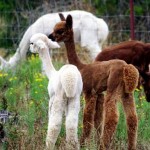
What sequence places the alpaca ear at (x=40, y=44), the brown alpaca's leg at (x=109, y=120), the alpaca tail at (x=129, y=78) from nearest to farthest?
the brown alpaca's leg at (x=109, y=120), the alpaca tail at (x=129, y=78), the alpaca ear at (x=40, y=44)

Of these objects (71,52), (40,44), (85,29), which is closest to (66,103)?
(40,44)

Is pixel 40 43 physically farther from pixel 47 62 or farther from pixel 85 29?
pixel 85 29

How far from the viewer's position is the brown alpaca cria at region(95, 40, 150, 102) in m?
11.0

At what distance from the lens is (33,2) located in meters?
18.8

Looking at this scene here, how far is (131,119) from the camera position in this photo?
849 cm

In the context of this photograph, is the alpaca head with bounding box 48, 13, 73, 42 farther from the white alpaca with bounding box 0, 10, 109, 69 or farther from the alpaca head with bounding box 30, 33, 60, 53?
the white alpaca with bounding box 0, 10, 109, 69

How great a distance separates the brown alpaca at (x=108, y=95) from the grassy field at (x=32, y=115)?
203mm

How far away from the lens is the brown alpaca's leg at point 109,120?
8328 mm

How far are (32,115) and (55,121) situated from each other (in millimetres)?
1185

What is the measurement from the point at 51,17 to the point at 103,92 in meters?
6.02

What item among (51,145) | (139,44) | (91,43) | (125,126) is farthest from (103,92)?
(91,43)

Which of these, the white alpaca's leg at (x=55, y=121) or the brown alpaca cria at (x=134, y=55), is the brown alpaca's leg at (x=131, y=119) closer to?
the white alpaca's leg at (x=55, y=121)

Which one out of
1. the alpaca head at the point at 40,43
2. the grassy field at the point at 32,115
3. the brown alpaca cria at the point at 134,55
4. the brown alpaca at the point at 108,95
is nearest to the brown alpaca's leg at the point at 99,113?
the brown alpaca at the point at 108,95

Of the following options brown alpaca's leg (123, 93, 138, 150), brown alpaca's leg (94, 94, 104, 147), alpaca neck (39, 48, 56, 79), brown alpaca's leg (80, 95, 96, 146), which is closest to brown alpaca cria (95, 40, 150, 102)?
brown alpaca's leg (94, 94, 104, 147)
